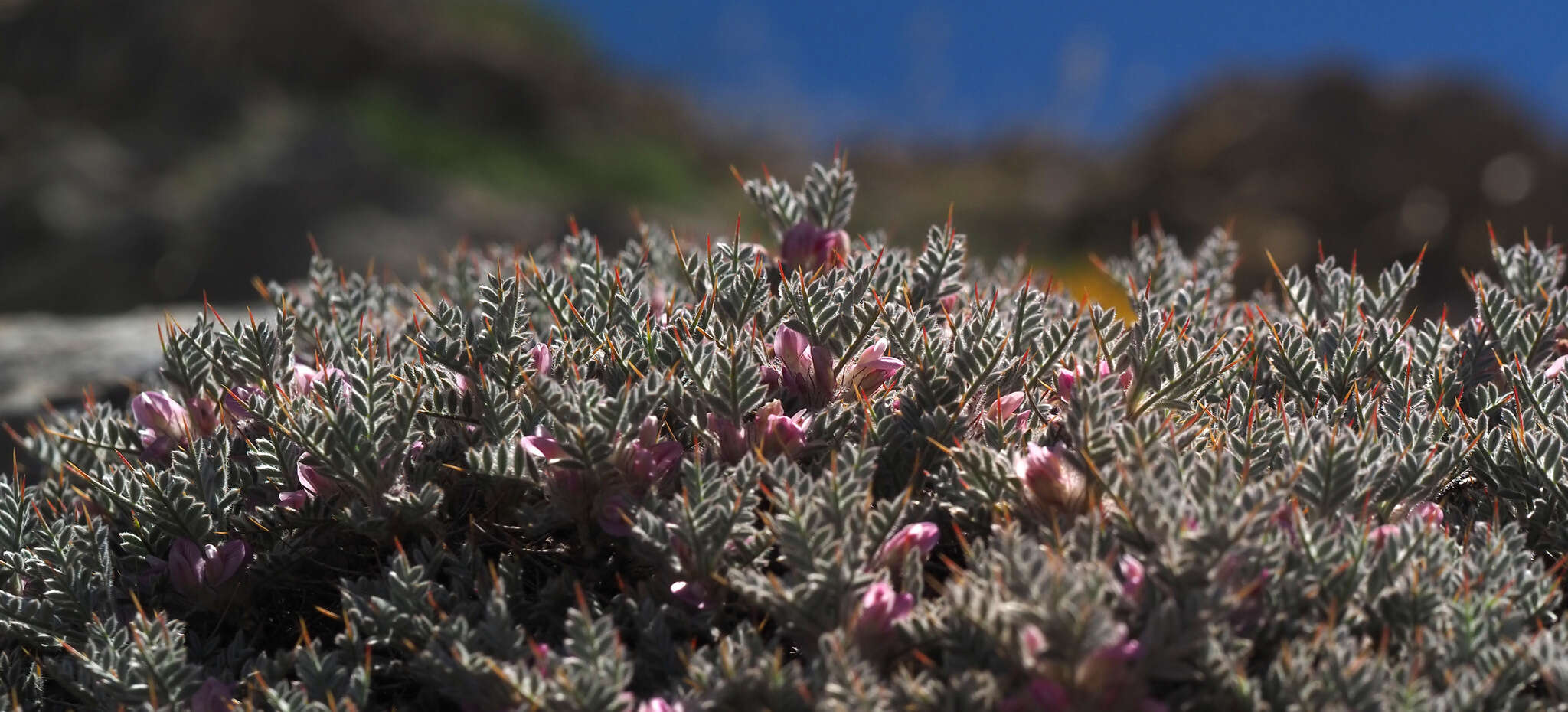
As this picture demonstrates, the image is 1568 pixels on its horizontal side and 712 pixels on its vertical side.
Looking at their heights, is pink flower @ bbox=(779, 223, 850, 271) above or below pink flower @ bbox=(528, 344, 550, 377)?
above

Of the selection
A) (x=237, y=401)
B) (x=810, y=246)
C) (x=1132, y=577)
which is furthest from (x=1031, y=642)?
(x=237, y=401)

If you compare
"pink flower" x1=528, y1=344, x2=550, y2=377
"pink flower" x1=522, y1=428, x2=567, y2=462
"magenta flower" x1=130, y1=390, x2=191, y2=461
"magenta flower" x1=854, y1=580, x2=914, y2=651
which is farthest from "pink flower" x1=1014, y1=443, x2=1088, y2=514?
"magenta flower" x1=130, y1=390, x2=191, y2=461

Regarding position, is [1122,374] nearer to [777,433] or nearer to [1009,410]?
[1009,410]

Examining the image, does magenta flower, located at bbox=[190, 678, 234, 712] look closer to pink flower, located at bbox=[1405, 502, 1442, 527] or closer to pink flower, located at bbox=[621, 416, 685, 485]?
pink flower, located at bbox=[621, 416, 685, 485]

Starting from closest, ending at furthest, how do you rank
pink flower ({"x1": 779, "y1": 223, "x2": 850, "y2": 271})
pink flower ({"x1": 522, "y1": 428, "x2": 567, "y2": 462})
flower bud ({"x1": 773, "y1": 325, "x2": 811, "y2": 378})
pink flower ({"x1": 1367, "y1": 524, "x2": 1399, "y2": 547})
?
pink flower ({"x1": 1367, "y1": 524, "x2": 1399, "y2": 547}), pink flower ({"x1": 522, "y1": 428, "x2": 567, "y2": 462}), flower bud ({"x1": 773, "y1": 325, "x2": 811, "y2": 378}), pink flower ({"x1": 779, "y1": 223, "x2": 850, "y2": 271})

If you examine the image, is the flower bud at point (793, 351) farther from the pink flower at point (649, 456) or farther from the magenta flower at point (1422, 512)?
the magenta flower at point (1422, 512)

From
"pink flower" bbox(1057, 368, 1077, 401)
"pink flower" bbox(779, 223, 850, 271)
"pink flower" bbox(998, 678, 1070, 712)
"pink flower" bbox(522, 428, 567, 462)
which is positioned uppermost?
"pink flower" bbox(779, 223, 850, 271)
